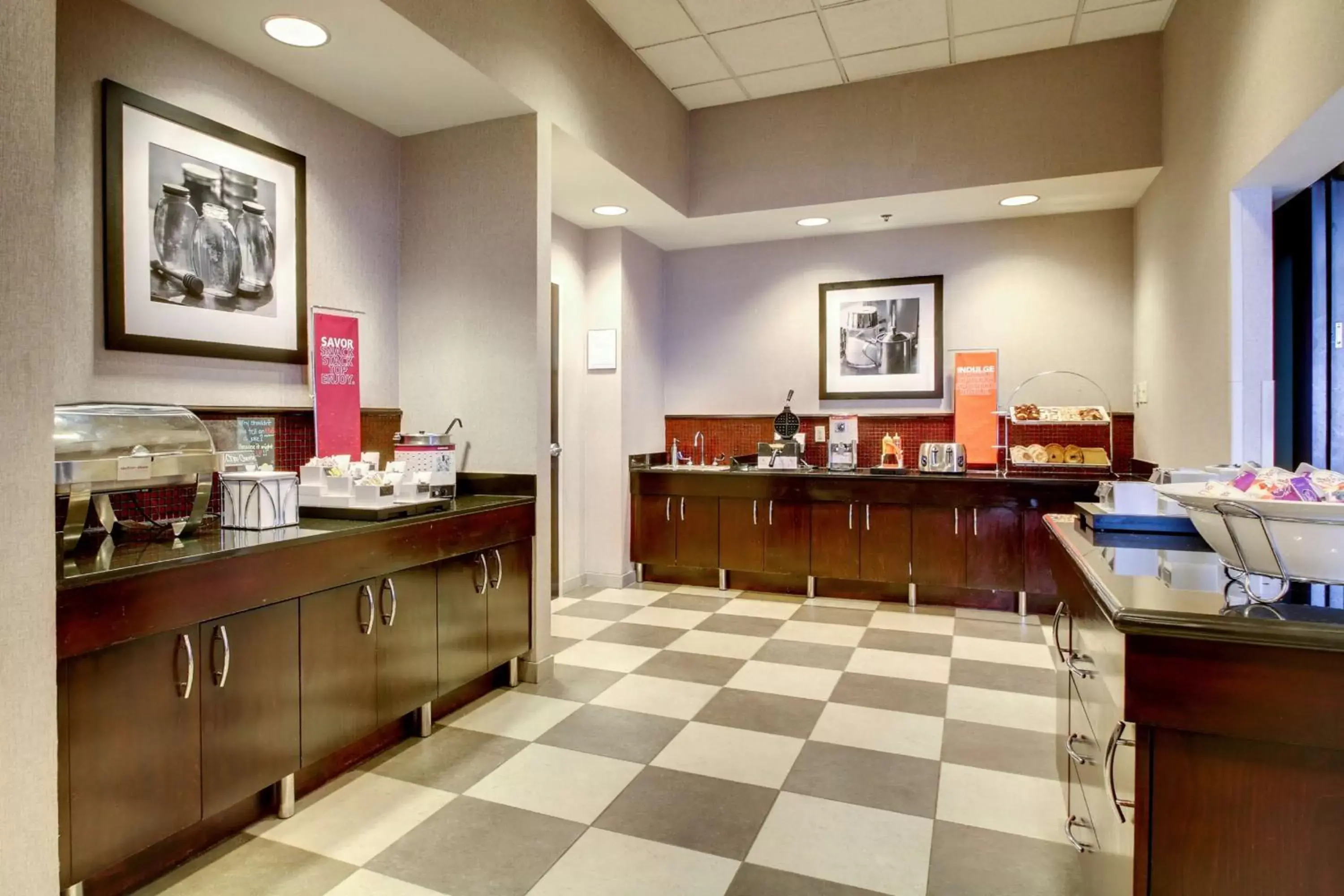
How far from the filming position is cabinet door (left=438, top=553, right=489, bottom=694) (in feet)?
10.00

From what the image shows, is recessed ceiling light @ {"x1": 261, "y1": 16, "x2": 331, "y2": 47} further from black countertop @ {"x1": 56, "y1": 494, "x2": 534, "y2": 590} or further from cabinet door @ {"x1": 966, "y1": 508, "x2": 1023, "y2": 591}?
cabinet door @ {"x1": 966, "y1": 508, "x2": 1023, "y2": 591}

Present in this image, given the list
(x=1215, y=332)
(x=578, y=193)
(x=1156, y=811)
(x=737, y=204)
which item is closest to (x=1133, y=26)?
(x=1215, y=332)

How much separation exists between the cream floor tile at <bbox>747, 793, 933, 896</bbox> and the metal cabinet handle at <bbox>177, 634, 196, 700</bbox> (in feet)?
5.43

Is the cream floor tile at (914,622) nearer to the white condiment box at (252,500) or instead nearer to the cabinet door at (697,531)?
the cabinet door at (697,531)

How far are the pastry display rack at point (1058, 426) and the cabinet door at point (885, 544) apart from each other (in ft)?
3.04

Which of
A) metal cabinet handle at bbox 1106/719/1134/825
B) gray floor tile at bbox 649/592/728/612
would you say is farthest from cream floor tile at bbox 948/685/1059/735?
gray floor tile at bbox 649/592/728/612

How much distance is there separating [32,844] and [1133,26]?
5795 millimetres

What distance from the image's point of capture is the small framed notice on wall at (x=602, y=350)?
5.57 m

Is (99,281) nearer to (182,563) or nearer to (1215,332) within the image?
(182,563)

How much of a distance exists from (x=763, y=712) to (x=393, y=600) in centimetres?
164

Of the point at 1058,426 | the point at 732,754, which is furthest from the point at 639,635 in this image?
the point at 1058,426

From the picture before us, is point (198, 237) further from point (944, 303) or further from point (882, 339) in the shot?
point (944, 303)

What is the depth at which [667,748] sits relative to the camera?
2875 mm

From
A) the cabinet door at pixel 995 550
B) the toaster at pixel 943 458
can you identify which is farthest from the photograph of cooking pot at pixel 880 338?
the cabinet door at pixel 995 550
